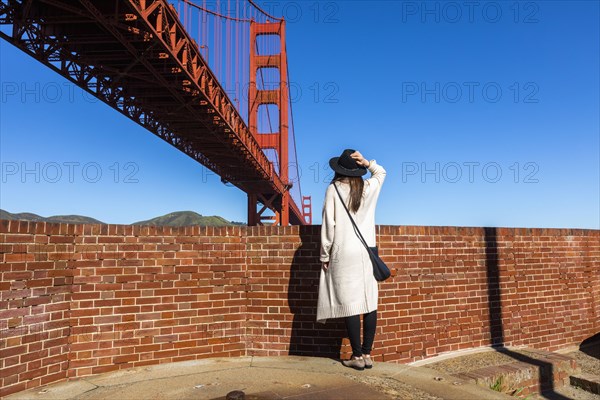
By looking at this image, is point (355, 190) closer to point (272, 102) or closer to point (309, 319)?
point (309, 319)

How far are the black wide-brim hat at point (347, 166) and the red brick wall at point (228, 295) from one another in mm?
876

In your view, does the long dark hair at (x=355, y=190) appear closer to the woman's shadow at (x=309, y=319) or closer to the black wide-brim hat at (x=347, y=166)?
the black wide-brim hat at (x=347, y=166)

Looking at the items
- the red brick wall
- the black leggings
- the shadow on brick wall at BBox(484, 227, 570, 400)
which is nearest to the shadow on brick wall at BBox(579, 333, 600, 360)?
the red brick wall

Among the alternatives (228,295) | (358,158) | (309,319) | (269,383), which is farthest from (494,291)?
(269,383)

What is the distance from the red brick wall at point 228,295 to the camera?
2.88 metres

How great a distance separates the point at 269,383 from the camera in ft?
8.93

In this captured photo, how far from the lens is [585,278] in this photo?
5582mm

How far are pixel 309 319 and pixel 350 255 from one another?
3.39 feet

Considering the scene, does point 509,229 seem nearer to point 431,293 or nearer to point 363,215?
point 431,293

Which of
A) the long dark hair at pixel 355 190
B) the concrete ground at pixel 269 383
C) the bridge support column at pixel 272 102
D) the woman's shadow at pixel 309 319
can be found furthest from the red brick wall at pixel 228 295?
the bridge support column at pixel 272 102

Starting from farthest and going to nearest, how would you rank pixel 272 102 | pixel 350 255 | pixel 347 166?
1. pixel 272 102
2. pixel 347 166
3. pixel 350 255

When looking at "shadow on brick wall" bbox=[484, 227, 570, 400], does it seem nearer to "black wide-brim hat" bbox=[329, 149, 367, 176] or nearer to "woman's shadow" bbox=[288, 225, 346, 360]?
"woman's shadow" bbox=[288, 225, 346, 360]

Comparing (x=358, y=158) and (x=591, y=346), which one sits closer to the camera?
(x=358, y=158)

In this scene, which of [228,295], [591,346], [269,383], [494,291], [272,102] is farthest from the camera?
[272,102]
